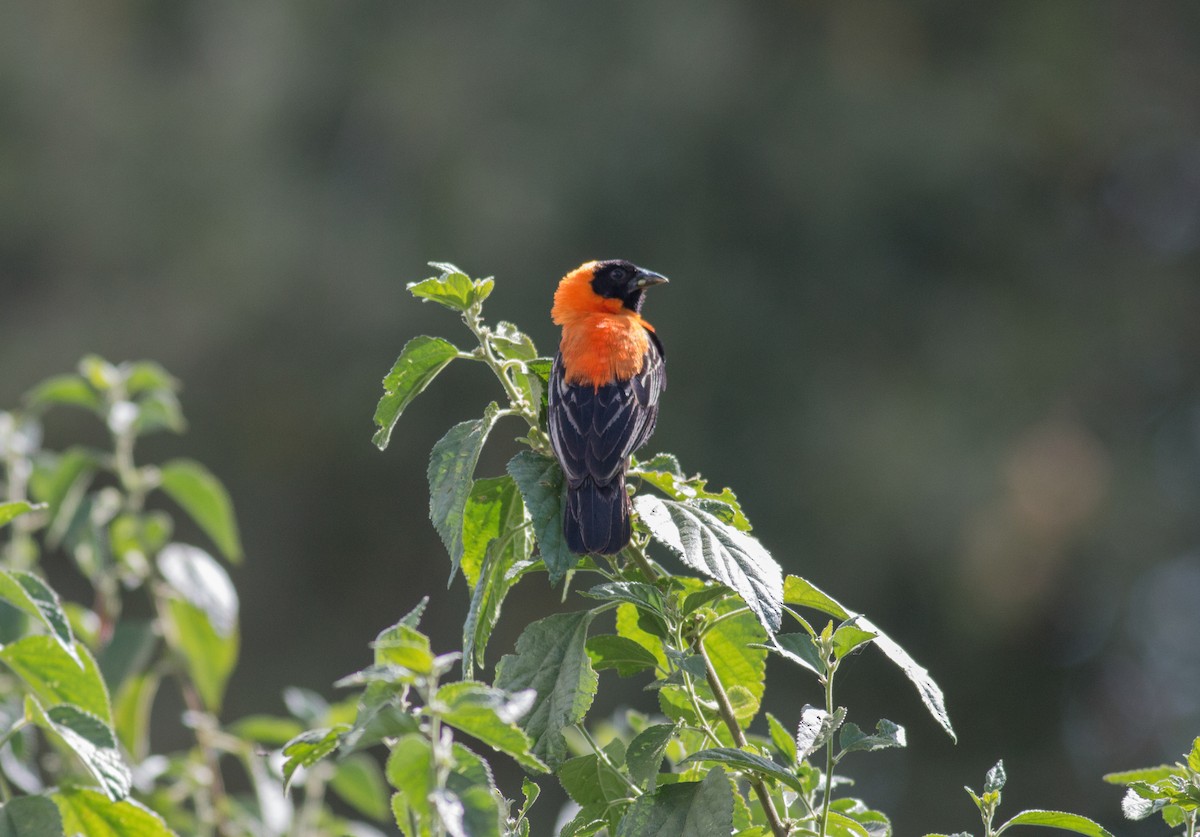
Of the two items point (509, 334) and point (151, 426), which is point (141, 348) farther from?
point (509, 334)

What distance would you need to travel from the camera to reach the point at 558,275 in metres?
10.1

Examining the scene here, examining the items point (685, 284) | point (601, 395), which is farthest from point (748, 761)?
point (685, 284)

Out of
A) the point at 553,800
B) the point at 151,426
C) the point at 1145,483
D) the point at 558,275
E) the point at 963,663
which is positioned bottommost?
the point at 553,800

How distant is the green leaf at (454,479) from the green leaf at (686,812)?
37cm

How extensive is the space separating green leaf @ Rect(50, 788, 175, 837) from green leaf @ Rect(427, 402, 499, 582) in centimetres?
55

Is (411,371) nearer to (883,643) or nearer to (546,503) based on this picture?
(546,503)

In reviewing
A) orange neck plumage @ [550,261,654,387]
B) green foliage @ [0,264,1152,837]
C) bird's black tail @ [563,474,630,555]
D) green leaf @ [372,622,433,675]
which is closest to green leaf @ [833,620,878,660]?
green foliage @ [0,264,1152,837]

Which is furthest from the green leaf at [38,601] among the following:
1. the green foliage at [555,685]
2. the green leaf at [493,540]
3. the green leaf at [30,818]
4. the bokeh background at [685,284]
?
the bokeh background at [685,284]

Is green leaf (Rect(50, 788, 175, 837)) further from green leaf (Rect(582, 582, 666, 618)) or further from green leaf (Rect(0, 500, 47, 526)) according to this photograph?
green leaf (Rect(582, 582, 666, 618))

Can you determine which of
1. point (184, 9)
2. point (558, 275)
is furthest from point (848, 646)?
point (184, 9)

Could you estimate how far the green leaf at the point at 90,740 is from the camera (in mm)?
1658

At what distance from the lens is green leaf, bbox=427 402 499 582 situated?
1.67 metres

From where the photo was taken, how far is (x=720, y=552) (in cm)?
161

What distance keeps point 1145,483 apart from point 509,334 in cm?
1019
